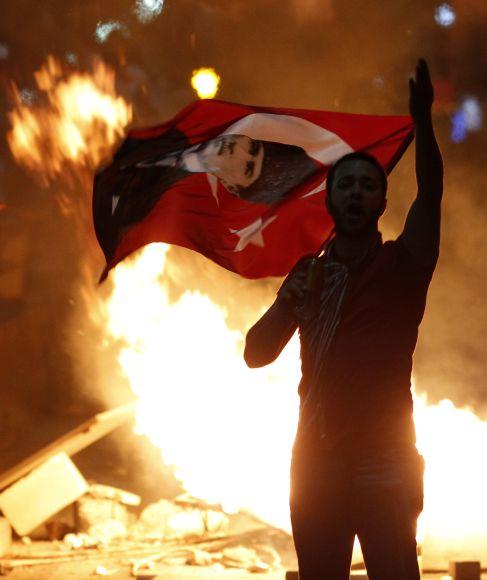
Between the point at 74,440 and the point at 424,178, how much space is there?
24.4 feet

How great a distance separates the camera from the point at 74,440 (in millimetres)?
8930

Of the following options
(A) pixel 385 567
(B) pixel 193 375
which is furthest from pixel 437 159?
(B) pixel 193 375

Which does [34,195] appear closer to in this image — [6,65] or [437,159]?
[6,65]

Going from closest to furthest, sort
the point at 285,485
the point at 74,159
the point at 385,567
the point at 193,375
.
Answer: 1. the point at 385,567
2. the point at 285,485
3. the point at 193,375
4. the point at 74,159

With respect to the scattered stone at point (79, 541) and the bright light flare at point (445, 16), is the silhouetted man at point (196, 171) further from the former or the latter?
the bright light flare at point (445, 16)

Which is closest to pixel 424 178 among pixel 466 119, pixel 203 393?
pixel 203 393

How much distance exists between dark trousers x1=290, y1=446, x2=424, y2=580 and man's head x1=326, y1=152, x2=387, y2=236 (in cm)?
66

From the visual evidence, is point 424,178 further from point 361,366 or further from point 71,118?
point 71,118

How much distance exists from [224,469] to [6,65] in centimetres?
723

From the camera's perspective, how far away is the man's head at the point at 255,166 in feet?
12.2

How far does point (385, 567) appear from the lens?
204 cm

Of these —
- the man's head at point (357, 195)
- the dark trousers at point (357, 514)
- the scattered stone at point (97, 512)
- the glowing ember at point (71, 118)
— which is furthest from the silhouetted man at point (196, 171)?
the glowing ember at point (71, 118)

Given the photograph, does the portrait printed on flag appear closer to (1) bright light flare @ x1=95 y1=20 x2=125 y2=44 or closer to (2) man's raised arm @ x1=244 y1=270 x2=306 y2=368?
(2) man's raised arm @ x1=244 y1=270 x2=306 y2=368

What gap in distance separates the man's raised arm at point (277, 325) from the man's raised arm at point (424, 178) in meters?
0.33
